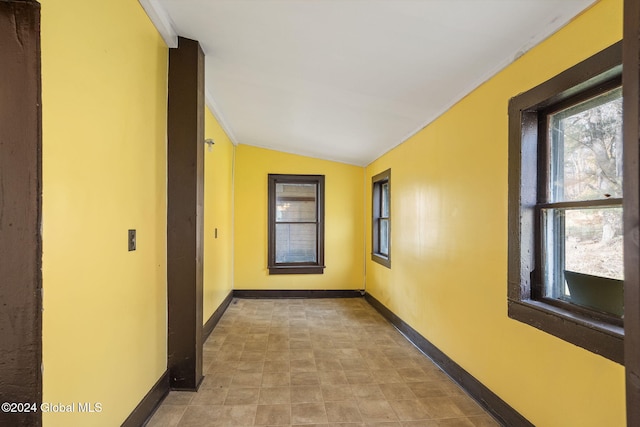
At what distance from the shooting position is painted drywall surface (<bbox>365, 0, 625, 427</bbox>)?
1469 mm

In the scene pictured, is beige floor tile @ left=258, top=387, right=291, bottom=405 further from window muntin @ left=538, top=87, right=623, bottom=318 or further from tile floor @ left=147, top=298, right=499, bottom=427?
window muntin @ left=538, top=87, right=623, bottom=318

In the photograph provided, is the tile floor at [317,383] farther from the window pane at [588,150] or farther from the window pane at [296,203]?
the window pane at [296,203]

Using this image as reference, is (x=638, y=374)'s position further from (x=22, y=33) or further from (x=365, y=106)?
(x=365, y=106)

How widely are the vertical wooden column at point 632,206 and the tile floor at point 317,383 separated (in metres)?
1.76

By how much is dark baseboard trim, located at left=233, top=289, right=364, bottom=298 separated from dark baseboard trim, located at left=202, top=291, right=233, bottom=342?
0.32 meters

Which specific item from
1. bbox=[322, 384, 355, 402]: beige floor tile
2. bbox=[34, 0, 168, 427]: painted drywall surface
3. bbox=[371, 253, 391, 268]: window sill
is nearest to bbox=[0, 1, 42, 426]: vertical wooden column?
bbox=[34, 0, 168, 427]: painted drywall surface

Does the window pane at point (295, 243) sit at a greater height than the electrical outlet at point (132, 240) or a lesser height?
lesser

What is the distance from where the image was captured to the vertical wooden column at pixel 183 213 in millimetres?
2301

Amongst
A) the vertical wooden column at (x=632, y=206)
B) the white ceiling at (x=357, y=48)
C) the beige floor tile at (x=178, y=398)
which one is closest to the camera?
the vertical wooden column at (x=632, y=206)

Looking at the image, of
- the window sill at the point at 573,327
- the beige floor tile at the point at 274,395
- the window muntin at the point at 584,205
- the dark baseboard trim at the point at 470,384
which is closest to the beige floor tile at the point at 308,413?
the beige floor tile at the point at 274,395

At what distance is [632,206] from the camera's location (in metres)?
0.56

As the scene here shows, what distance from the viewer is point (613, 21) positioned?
1.34 metres

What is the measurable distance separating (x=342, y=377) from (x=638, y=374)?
233cm

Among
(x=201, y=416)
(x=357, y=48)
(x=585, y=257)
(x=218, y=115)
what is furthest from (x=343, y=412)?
(x=218, y=115)
